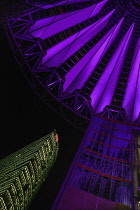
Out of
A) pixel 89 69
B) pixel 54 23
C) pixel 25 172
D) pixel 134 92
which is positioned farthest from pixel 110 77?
pixel 25 172

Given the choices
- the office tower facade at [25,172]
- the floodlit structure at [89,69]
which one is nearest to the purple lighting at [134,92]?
the floodlit structure at [89,69]

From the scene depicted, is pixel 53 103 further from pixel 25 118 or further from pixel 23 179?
pixel 23 179

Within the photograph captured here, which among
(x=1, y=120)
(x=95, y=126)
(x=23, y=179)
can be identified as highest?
(x=95, y=126)

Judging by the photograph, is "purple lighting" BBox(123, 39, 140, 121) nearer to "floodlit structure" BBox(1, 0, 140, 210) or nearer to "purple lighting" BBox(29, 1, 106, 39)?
"floodlit structure" BBox(1, 0, 140, 210)

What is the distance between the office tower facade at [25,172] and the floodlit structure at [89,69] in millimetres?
6582

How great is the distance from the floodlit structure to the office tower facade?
6.58 m

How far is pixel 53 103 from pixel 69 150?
613 cm

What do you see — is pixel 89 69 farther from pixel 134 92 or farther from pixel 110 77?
pixel 134 92

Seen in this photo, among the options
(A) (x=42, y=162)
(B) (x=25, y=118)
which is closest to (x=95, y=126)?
(B) (x=25, y=118)

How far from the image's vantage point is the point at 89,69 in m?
22.5

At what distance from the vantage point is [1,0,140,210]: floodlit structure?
1894 cm

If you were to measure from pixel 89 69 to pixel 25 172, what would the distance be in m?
15.8

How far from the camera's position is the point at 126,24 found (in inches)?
1042

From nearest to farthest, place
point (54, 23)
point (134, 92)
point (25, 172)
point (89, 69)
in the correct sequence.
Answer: point (54, 23)
point (134, 92)
point (89, 69)
point (25, 172)
